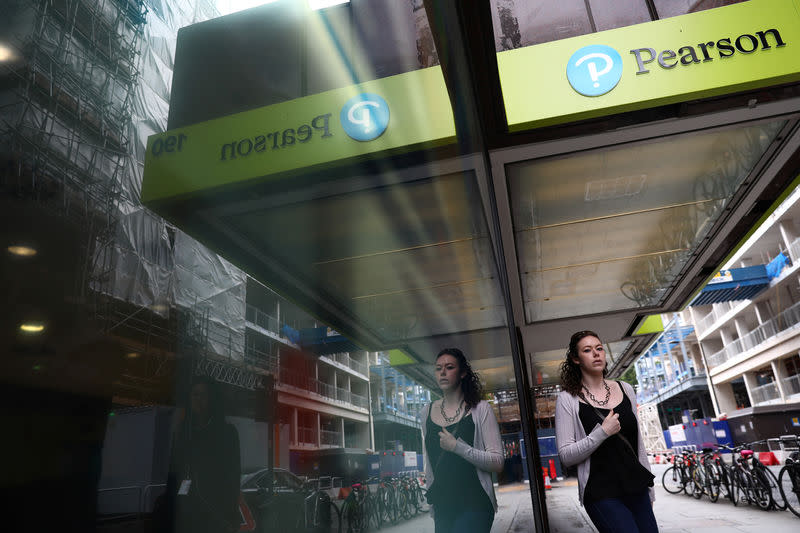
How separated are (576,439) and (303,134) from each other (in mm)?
2083

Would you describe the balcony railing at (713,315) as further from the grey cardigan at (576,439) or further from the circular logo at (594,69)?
the grey cardigan at (576,439)

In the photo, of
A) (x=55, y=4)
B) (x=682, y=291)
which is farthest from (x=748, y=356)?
(x=55, y=4)

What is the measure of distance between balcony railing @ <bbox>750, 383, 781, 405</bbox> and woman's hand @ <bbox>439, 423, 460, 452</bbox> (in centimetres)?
2242

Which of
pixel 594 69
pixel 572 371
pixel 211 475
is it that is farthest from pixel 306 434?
pixel 594 69

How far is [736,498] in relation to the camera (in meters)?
7.03

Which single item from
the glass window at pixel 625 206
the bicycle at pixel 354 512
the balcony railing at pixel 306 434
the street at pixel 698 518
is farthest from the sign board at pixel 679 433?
the bicycle at pixel 354 512

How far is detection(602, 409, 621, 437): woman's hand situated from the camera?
6.13ft

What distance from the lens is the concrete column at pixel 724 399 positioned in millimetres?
25906

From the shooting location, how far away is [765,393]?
20.2 metres

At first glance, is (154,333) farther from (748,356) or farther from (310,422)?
(748,356)

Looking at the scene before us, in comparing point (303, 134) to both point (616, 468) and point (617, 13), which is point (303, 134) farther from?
point (616, 468)

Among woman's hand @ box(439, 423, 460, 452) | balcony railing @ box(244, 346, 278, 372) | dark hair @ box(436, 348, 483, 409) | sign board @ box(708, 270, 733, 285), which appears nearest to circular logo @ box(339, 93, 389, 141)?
dark hair @ box(436, 348, 483, 409)

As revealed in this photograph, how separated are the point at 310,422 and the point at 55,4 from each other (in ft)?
24.6

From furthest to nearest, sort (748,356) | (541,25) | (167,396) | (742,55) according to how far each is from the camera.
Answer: (748,356)
(167,396)
(541,25)
(742,55)
